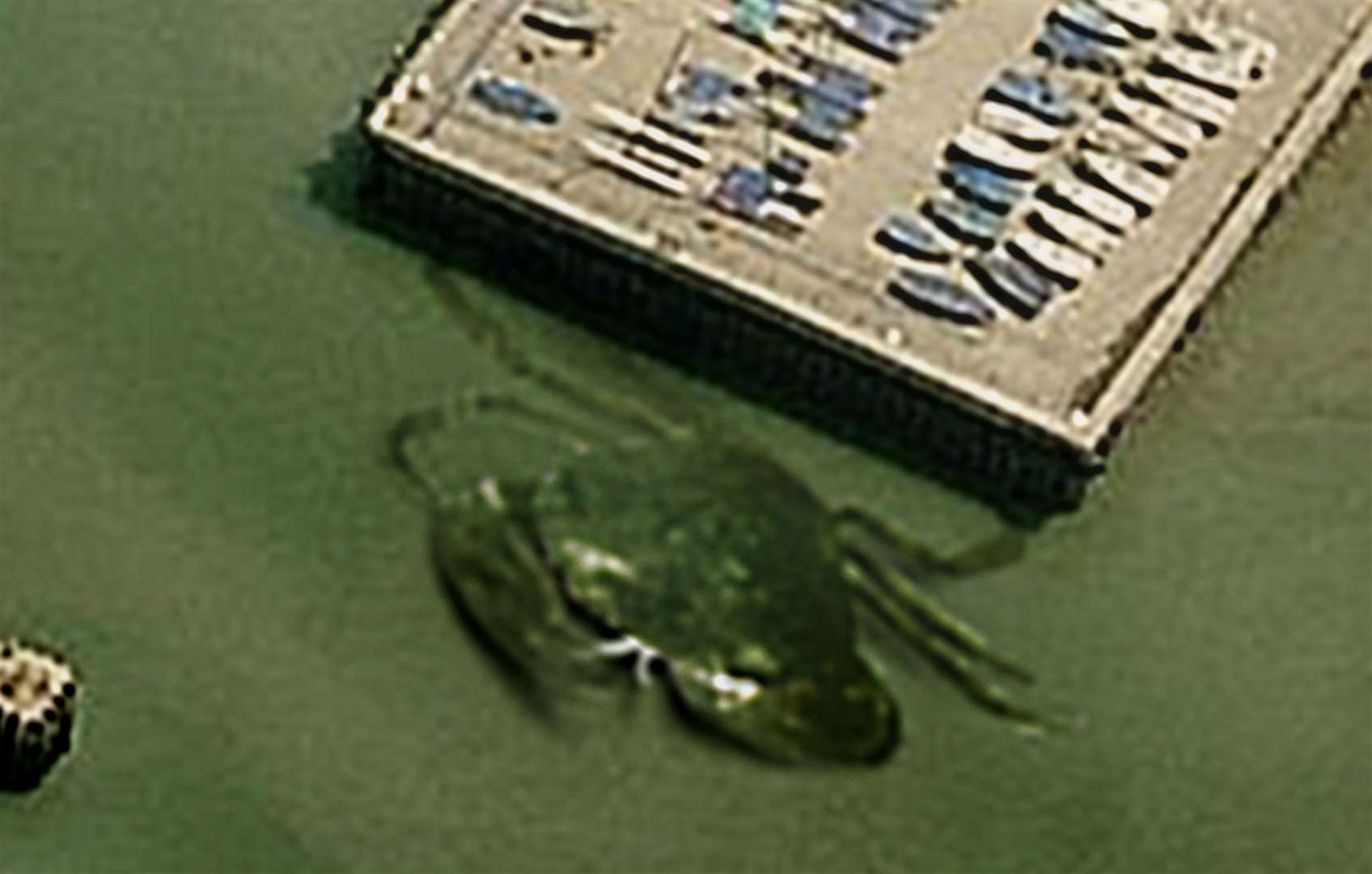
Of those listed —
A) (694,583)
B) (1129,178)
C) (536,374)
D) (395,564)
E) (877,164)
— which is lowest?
(395,564)

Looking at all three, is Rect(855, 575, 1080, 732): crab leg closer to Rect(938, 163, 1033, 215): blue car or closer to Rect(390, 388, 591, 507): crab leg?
Rect(390, 388, 591, 507): crab leg

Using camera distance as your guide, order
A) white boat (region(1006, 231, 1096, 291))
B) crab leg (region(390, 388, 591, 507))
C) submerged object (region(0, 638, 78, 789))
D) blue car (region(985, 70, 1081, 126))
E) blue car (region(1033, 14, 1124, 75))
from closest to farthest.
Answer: submerged object (region(0, 638, 78, 789))
crab leg (region(390, 388, 591, 507))
white boat (region(1006, 231, 1096, 291))
blue car (region(985, 70, 1081, 126))
blue car (region(1033, 14, 1124, 75))

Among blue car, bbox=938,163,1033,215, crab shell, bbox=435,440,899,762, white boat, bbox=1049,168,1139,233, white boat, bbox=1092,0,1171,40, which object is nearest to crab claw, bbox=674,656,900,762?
crab shell, bbox=435,440,899,762

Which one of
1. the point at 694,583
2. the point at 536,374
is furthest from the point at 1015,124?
the point at 694,583

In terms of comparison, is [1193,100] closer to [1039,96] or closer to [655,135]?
[1039,96]

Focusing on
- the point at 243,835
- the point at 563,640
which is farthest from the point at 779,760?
the point at 243,835

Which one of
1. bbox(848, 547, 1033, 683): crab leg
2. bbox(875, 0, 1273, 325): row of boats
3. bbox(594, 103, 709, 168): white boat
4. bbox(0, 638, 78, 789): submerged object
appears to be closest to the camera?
bbox(0, 638, 78, 789): submerged object
